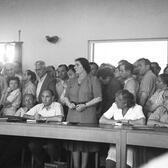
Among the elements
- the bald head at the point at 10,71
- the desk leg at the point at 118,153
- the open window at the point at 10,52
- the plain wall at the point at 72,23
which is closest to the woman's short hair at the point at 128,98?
the desk leg at the point at 118,153

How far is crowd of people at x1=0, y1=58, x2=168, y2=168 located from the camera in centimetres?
355

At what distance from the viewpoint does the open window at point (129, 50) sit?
→ 5695mm

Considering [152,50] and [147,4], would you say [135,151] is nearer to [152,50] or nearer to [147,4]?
[152,50]

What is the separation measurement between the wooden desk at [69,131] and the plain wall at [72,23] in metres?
2.96

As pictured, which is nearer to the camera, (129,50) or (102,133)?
(102,133)

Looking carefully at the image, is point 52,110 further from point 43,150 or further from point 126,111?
point 126,111

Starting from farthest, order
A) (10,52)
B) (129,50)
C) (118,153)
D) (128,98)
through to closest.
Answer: (10,52) → (129,50) → (128,98) → (118,153)

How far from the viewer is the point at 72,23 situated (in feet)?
20.3

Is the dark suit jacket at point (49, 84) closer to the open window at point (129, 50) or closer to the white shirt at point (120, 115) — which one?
the white shirt at point (120, 115)

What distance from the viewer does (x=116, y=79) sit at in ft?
14.0

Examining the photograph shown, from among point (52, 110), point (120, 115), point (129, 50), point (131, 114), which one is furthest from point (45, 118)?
point (129, 50)

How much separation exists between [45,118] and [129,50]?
2.49 m

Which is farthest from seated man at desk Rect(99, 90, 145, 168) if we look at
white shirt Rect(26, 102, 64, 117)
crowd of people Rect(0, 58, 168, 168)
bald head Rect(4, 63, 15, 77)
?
bald head Rect(4, 63, 15, 77)

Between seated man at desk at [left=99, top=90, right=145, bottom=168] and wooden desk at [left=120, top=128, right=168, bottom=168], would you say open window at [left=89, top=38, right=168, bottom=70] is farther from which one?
wooden desk at [left=120, top=128, right=168, bottom=168]
